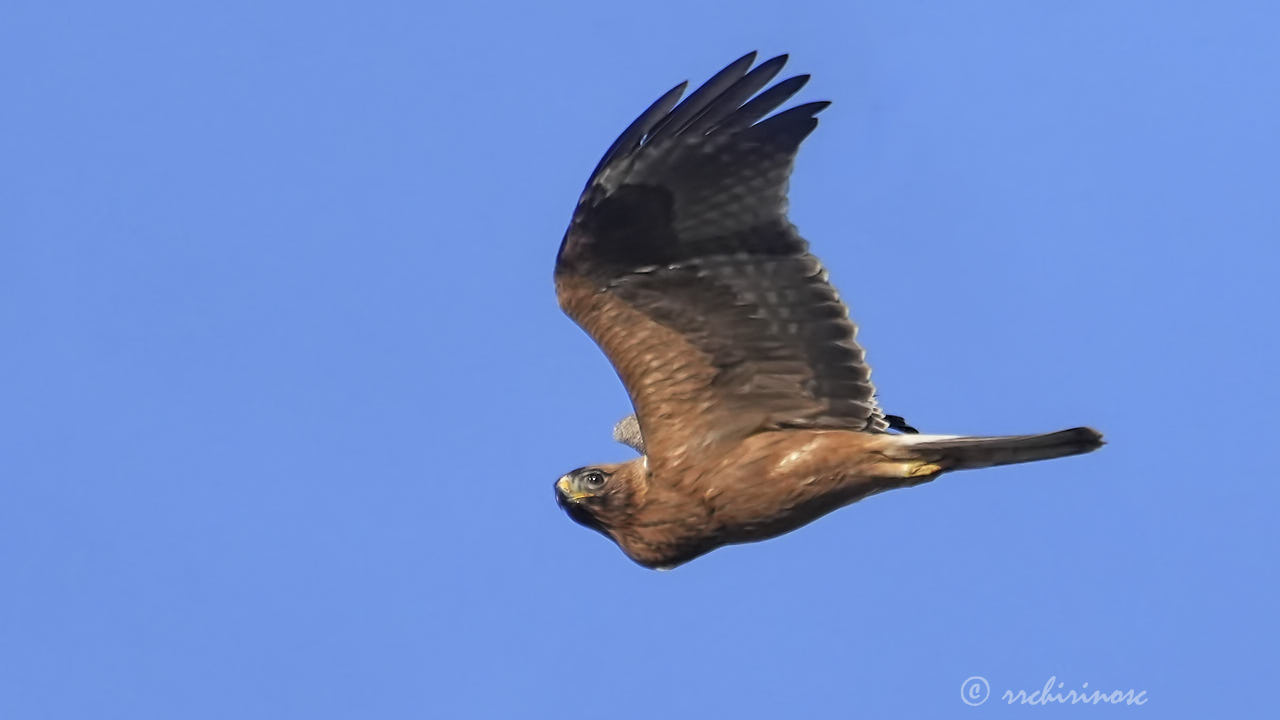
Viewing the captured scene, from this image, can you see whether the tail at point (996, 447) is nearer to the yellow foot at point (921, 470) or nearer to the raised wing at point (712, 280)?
the yellow foot at point (921, 470)

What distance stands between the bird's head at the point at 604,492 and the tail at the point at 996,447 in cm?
141

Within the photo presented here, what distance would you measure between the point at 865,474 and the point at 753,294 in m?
1.13

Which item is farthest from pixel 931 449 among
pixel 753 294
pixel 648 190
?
pixel 648 190

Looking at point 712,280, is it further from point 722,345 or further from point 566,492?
point 566,492

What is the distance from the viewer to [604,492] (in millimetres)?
10742

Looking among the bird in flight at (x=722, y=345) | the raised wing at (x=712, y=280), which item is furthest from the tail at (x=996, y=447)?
the raised wing at (x=712, y=280)

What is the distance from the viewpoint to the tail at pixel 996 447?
32.9 feet

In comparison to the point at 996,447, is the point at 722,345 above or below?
above

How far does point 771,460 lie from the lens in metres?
10.6

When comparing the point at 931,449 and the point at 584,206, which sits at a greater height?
the point at 584,206

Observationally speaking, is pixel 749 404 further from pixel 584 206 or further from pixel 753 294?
pixel 584 206

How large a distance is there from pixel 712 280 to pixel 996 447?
64.7 inches

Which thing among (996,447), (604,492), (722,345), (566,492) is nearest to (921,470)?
(996,447)

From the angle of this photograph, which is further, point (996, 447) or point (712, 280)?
point (712, 280)
